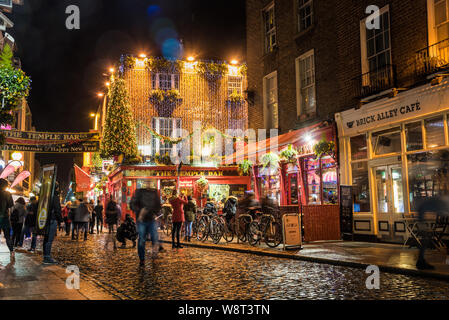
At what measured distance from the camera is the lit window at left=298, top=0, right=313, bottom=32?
1777 cm

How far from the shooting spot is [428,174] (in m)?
12.0

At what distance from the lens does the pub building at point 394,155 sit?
11.8 m

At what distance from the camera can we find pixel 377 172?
45.8ft

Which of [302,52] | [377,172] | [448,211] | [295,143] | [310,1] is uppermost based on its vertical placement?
[310,1]

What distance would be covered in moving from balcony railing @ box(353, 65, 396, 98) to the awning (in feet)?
6.04

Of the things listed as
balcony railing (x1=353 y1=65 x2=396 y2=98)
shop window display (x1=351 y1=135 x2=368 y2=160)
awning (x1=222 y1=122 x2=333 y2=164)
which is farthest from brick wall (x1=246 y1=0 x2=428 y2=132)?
shop window display (x1=351 y1=135 x2=368 y2=160)

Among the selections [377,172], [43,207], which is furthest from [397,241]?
[43,207]

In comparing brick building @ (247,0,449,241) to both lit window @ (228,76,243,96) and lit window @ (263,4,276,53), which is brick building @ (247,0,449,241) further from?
lit window @ (228,76,243,96)

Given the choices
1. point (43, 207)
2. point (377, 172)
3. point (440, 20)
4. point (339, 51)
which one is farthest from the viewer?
point (339, 51)

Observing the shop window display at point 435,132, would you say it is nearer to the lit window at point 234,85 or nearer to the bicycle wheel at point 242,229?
the bicycle wheel at point 242,229

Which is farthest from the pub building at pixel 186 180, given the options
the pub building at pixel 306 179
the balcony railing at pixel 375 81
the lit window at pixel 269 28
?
the balcony railing at pixel 375 81

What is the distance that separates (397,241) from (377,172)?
2219 millimetres

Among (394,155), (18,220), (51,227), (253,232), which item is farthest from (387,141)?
(18,220)
